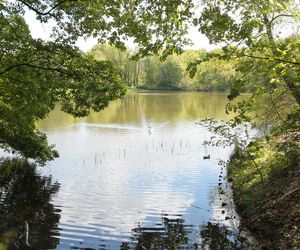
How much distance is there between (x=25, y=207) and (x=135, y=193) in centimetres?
592

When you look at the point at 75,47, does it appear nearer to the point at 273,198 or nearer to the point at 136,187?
the point at 273,198

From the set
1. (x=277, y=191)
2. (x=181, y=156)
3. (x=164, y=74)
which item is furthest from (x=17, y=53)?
(x=164, y=74)

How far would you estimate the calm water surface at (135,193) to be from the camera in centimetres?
1418

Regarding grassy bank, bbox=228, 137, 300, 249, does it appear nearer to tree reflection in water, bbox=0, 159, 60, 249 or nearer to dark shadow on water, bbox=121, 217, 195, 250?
dark shadow on water, bbox=121, 217, 195, 250

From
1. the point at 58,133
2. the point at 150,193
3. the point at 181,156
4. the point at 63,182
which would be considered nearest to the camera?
the point at 150,193

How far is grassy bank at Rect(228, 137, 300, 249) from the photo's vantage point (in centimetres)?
1131

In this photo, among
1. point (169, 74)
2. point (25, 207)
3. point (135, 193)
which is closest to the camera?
point (25, 207)

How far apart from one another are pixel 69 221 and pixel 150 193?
5.83 m

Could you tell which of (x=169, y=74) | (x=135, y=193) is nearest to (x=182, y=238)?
(x=135, y=193)

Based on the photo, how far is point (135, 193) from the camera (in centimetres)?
2056

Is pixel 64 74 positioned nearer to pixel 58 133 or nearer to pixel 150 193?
pixel 150 193

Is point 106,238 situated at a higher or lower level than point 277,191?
lower

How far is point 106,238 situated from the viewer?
14.1m

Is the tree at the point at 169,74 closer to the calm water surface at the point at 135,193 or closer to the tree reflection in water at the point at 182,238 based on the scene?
the calm water surface at the point at 135,193
